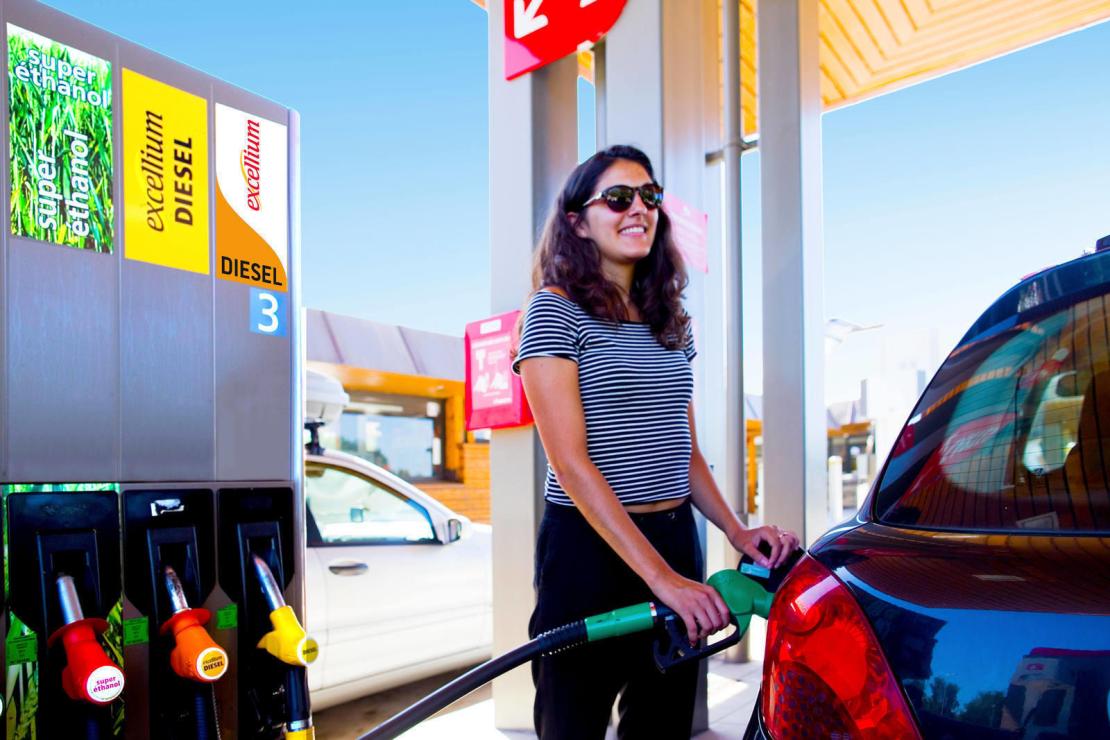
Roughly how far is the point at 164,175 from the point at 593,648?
1.17 meters

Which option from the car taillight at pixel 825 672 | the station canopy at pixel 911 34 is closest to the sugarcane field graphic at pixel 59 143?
the car taillight at pixel 825 672

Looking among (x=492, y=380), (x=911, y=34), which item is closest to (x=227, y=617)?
(x=492, y=380)

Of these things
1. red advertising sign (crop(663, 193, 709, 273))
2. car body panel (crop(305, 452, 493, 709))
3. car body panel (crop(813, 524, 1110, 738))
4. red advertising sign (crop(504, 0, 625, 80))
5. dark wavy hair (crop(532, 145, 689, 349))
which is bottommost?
car body panel (crop(305, 452, 493, 709))

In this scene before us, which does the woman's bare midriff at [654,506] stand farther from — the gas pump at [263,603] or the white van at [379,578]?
the white van at [379,578]

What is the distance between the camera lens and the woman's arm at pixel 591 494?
1.45 m

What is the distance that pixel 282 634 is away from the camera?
1.51m

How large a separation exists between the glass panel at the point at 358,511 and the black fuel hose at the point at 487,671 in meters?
2.81

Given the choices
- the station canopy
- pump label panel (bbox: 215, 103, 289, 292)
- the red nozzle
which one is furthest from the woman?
the station canopy

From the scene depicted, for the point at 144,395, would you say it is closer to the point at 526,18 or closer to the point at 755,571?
the point at 755,571

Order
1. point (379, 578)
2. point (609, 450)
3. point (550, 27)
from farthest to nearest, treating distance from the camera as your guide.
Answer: point (379, 578), point (550, 27), point (609, 450)

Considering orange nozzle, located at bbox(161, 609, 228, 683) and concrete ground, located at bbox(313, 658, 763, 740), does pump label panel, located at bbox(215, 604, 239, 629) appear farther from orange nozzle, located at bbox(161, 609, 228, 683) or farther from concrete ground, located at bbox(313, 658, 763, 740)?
concrete ground, located at bbox(313, 658, 763, 740)

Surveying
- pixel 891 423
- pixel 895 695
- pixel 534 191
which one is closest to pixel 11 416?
pixel 895 695

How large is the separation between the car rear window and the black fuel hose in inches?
22.3

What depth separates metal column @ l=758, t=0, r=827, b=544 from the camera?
3.98m
